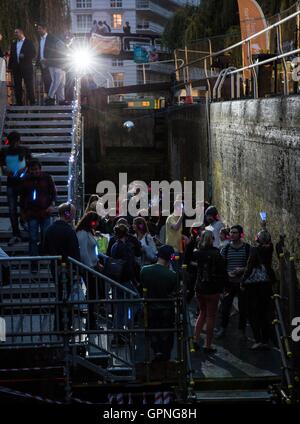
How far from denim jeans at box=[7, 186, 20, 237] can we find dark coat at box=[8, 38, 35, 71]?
568 centimetres

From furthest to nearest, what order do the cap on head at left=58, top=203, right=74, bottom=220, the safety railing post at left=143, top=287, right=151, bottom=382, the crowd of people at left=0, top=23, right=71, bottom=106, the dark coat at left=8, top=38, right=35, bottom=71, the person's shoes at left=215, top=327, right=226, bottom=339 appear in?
the crowd of people at left=0, top=23, right=71, bottom=106 → the dark coat at left=8, top=38, right=35, bottom=71 → the person's shoes at left=215, top=327, right=226, bottom=339 → the cap on head at left=58, top=203, right=74, bottom=220 → the safety railing post at left=143, top=287, right=151, bottom=382

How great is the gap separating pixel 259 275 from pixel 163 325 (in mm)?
1967

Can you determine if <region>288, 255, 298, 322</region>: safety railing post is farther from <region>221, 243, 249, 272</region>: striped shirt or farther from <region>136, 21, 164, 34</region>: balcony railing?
<region>136, 21, 164, 34</region>: balcony railing

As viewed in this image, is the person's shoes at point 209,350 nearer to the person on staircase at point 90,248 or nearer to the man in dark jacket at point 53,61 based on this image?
the person on staircase at point 90,248

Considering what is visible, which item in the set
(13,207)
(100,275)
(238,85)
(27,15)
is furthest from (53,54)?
(100,275)

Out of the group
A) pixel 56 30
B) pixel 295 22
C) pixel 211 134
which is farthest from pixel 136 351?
pixel 56 30

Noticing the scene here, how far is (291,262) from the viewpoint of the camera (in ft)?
35.8

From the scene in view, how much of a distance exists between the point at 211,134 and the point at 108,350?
31.4ft

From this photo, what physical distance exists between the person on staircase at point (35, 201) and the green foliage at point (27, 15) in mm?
13268

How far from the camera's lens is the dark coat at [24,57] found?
18125 mm

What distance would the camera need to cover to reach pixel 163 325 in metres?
10.4

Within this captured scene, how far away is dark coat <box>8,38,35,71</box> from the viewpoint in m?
18.1

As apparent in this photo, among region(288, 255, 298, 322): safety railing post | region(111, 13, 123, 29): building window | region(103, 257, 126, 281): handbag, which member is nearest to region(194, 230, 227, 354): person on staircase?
region(288, 255, 298, 322): safety railing post

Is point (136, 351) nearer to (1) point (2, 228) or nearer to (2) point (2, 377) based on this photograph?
(2) point (2, 377)
